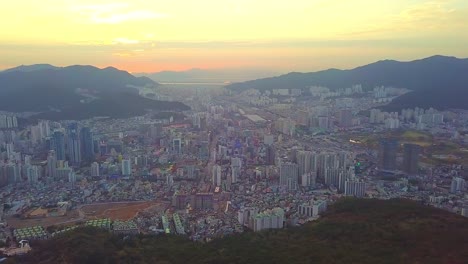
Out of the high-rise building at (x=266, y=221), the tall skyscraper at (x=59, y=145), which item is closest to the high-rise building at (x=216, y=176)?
the high-rise building at (x=266, y=221)

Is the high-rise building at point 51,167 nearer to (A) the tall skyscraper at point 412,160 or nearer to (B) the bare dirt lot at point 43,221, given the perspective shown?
(B) the bare dirt lot at point 43,221

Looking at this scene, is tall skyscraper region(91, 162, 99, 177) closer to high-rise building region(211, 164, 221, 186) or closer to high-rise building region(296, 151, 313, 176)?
high-rise building region(211, 164, 221, 186)

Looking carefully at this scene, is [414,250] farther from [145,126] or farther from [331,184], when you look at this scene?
[145,126]

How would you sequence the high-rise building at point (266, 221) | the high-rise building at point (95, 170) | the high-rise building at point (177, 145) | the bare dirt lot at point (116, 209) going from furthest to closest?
the high-rise building at point (177, 145), the high-rise building at point (95, 170), the bare dirt lot at point (116, 209), the high-rise building at point (266, 221)

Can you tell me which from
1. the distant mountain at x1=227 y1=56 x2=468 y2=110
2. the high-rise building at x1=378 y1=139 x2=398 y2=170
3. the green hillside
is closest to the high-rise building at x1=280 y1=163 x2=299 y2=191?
the high-rise building at x1=378 y1=139 x2=398 y2=170

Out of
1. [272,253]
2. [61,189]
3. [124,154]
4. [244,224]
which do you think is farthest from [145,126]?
[272,253]
